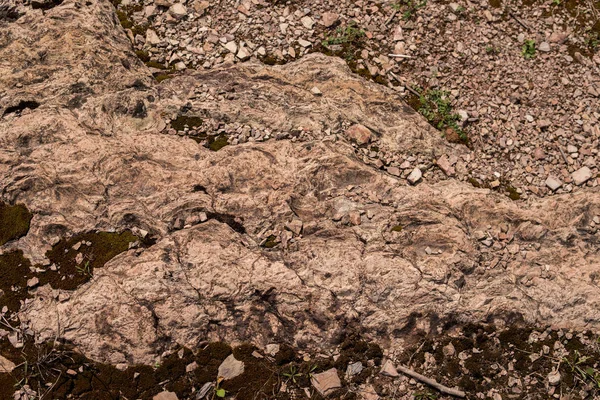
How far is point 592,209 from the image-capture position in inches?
352

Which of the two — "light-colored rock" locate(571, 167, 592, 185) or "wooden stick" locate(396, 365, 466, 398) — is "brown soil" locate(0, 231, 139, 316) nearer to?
"wooden stick" locate(396, 365, 466, 398)

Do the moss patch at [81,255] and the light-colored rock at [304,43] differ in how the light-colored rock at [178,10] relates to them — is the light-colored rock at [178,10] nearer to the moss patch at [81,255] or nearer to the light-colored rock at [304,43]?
the light-colored rock at [304,43]

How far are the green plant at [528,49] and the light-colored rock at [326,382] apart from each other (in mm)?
8802

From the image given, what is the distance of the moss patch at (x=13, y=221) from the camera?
25.7ft

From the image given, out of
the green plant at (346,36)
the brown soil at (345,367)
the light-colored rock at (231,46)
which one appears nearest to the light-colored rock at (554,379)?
the brown soil at (345,367)

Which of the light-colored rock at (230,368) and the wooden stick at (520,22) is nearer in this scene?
the light-colored rock at (230,368)

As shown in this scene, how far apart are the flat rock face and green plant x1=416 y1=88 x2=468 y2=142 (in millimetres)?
1264

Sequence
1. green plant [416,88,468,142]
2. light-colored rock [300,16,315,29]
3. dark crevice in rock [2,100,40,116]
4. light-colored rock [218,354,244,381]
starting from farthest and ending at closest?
1. light-colored rock [300,16,315,29]
2. green plant [416,88,468,142]
3. dark crevice in rock [2,100,40,116]
4. light-colored rock [218,354,244,381]

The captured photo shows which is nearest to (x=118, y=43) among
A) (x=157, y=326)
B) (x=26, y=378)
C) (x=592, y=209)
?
(x=157, y=326)

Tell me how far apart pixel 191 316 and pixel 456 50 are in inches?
340

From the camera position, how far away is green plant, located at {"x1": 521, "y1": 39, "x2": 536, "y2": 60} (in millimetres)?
11086

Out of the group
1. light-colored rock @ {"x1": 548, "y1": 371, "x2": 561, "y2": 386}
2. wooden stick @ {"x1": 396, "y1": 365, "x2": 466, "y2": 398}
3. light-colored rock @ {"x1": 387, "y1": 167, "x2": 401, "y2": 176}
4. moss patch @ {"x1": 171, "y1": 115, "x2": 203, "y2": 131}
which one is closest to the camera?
wooden stick @ {"x1": 396, "y1": 365, "x2": 466, "y2": 398}

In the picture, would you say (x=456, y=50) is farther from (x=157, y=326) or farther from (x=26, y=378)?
(x=26, y=378)

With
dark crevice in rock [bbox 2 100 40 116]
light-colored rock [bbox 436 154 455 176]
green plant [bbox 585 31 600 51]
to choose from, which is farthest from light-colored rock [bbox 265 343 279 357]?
green plant [bbox 585 31 600 51]
